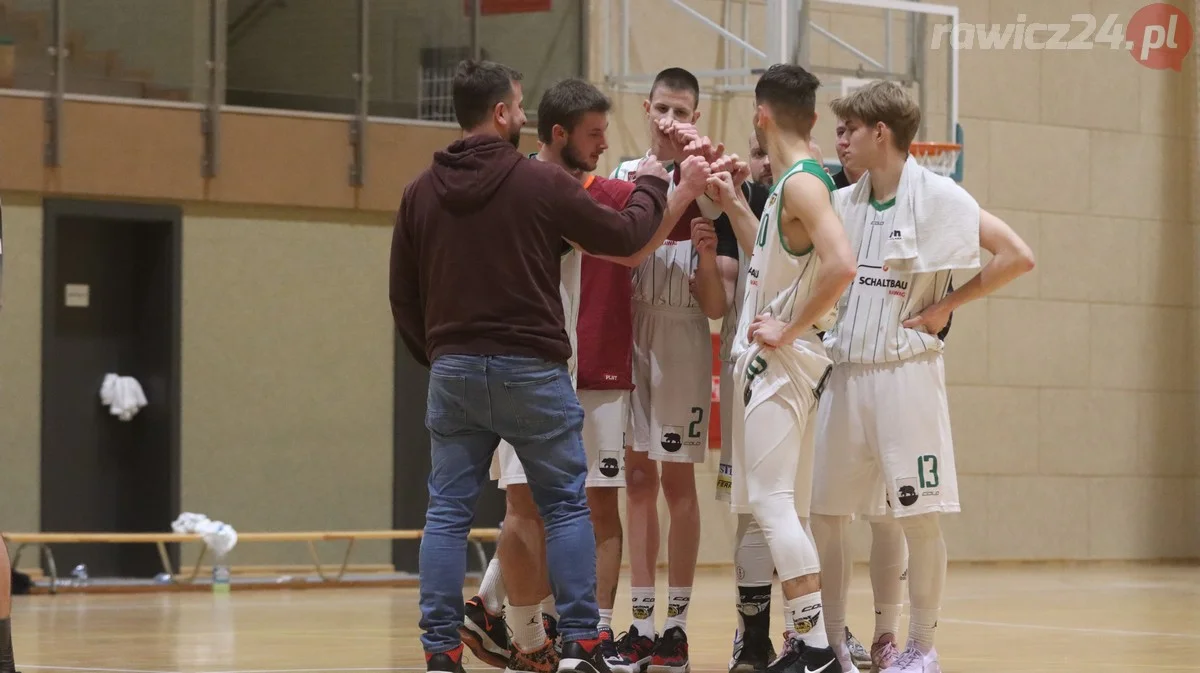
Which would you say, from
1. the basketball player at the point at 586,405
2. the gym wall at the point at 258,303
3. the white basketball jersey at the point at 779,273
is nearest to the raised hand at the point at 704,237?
the basketball player at the point at 586,405

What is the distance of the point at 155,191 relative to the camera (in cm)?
1095

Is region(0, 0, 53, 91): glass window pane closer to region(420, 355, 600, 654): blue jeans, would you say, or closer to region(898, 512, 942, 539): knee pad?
region(420, 355, 600, 654): blue jeans

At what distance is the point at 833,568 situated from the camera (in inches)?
204

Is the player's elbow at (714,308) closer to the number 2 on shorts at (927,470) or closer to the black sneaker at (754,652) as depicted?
the number 2 on shorts at (927,470)

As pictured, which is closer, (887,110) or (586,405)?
(887,110)

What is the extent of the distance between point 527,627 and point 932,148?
6769 millimetres

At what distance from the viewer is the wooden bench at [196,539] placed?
10.1m

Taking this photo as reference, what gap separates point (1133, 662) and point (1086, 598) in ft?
12.2

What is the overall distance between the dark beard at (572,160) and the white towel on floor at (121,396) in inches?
261

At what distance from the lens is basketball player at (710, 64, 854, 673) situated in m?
4.71

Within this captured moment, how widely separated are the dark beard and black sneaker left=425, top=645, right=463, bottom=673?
1.61 meters

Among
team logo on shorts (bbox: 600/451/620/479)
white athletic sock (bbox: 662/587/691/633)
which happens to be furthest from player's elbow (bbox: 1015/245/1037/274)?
white athletic sock (bbox: 662/587/691/633)

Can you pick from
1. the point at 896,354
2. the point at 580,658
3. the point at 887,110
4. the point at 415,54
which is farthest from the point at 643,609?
the point at 415,54

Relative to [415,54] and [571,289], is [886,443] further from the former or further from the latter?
[415,54]
